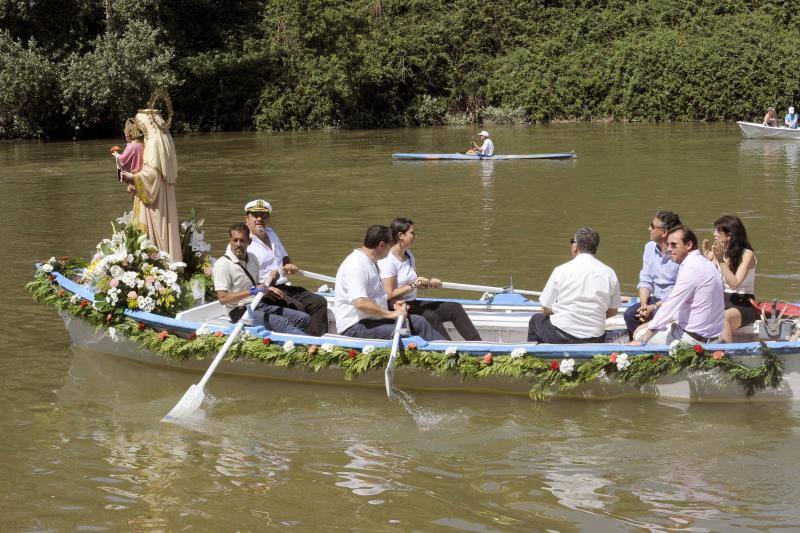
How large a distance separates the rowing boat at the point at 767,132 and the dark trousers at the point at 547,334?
88.9 feet

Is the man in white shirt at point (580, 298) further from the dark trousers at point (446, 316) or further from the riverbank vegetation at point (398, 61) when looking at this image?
the riverbank vegetation at point (398, 61)

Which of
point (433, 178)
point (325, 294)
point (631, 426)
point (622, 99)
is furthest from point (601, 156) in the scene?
point (631, 426)

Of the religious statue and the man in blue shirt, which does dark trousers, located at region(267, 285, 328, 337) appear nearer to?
the religious statue

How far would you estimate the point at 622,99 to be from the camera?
45.5 m

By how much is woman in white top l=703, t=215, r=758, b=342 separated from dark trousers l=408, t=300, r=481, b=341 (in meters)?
2.25

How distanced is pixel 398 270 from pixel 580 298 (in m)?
1.82

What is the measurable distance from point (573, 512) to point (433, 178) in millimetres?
19935

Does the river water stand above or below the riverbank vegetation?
below

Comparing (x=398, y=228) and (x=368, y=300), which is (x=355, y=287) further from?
(x=398, y=228)

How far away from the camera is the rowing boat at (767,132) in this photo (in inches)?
1330

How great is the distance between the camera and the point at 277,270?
10242 millimetres

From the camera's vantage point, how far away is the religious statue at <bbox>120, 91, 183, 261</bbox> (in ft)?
34.7

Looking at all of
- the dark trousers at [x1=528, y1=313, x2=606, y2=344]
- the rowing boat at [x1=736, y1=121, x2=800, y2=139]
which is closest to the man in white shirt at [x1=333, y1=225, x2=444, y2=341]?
the dark trousers at [x1=528, y1=313, x2=606, y2=344]

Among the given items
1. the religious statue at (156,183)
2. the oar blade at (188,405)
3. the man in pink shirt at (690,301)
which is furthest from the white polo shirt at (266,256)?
the man in pink shirt at (690,301)
